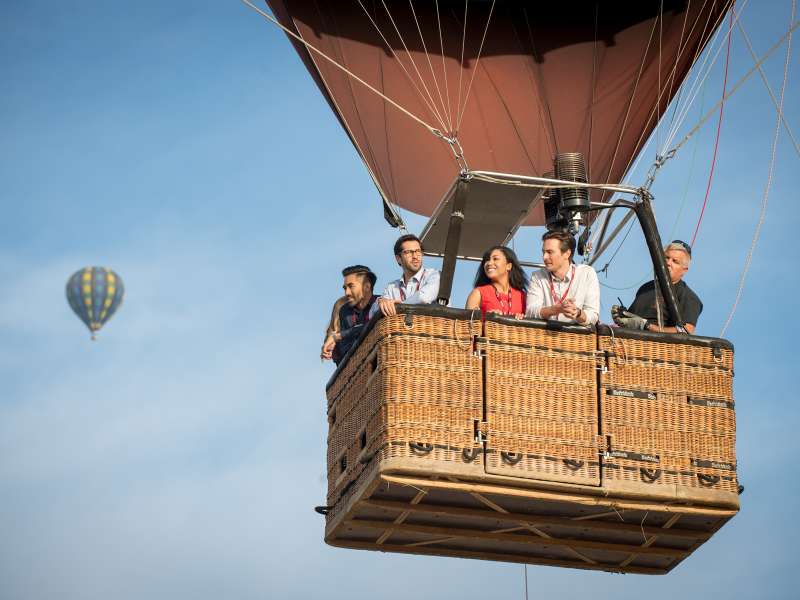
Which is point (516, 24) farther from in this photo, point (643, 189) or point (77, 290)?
point (77, 290)

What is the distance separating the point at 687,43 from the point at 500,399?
4.95m

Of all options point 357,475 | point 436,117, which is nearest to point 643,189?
point 357,475

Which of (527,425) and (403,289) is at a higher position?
(403,289)

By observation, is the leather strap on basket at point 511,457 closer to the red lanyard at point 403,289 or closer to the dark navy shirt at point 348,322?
the red lanyard at point 403,289

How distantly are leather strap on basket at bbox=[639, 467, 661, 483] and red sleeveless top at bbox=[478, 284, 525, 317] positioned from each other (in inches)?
46.0

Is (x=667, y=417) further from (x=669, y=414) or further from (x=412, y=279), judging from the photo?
(x=412, y=279)

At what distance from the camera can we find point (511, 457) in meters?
9.72

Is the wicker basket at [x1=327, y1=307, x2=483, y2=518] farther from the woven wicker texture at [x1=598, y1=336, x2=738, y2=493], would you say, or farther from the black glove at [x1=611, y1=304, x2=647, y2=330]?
the black glove at [x1=611, y1=304, x2=647, y2=330]

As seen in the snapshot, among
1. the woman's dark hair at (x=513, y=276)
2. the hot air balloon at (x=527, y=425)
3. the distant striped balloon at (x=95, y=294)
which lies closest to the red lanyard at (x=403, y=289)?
the hot air balloon at (x=527, y=425)

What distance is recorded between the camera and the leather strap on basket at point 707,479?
395 inches

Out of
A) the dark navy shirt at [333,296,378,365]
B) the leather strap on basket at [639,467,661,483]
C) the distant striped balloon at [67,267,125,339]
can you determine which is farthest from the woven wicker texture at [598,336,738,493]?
the distant striped balloon at [67,267,125,339]

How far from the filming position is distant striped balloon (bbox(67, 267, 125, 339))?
31.9 metres

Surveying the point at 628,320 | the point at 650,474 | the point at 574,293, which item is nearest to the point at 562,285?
the point at 574,293

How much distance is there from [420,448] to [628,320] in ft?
5.54
